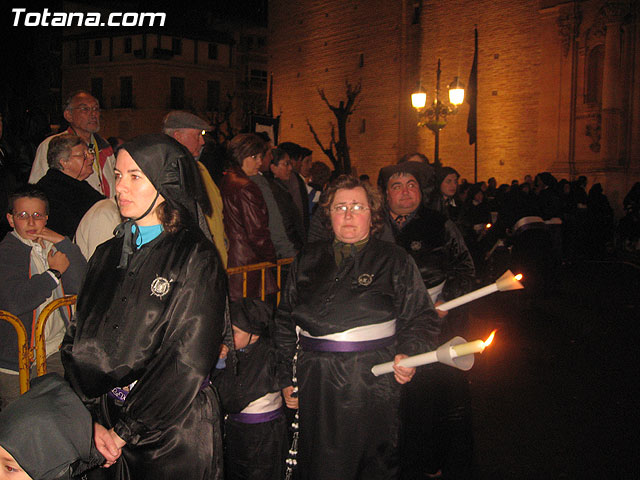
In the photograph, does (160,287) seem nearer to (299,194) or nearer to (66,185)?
(66,185)

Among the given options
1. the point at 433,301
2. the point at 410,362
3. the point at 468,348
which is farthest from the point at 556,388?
the point at 468,348

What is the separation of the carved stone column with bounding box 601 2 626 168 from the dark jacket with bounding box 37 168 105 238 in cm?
1823

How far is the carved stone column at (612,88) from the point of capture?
18484mm

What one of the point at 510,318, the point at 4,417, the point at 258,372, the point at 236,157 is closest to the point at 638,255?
the point at 510,318

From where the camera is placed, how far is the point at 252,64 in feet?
179

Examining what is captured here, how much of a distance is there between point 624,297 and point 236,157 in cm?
791

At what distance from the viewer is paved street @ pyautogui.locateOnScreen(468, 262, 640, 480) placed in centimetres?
445

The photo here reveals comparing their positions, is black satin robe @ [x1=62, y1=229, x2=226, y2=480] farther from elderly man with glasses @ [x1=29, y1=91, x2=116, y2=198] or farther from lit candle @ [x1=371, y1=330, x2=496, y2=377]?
elderly man with glasses @ [x1=29, y1=91, x2=116, y2=198]

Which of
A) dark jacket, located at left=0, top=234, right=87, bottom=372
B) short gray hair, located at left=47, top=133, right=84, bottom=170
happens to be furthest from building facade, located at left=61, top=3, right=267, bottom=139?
dark jacket, located at left=0, top=234, right=87, bottom=372

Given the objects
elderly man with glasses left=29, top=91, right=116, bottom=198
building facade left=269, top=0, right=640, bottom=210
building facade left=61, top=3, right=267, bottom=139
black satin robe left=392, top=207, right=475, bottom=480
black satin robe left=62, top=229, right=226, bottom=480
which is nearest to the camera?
black satin robe left=62, top=229, right=226, bottom=480

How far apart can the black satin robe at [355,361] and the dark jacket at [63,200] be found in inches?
67.8

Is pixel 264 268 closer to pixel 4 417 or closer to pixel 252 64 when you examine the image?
pixel 4 417

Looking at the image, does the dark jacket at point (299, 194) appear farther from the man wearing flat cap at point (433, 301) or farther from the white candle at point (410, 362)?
the white candle at point (410, 362)

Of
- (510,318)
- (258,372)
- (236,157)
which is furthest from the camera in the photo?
(510,318)
